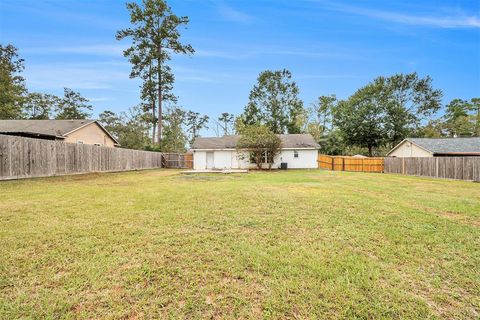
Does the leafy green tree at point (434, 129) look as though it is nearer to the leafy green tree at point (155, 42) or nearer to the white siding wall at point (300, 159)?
the white siding wall at point (300, 159)

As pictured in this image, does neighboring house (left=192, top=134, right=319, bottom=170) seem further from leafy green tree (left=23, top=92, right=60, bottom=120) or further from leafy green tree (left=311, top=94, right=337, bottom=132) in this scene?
leafy green tree (left=23, top=92, right=60, bottom=120)

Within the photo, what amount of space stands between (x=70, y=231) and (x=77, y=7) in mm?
15171

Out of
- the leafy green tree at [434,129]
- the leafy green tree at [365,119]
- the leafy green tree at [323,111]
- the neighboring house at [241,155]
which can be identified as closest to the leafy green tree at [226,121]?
the leafy green tree at [323,111]

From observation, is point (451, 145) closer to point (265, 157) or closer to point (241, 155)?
point (265, 157)

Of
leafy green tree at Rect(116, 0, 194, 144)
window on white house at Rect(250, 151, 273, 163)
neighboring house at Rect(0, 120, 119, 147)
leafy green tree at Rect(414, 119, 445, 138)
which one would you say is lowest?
window on white house at Rect(250, 151, 273, 163)

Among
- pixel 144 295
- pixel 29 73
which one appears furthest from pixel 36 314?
pixel 29 73

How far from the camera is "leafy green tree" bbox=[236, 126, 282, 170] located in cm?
2030

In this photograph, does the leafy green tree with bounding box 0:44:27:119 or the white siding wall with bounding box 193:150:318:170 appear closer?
the white siding wall with bounding box 193:150:318:170

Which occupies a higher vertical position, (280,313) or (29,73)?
(29,73)

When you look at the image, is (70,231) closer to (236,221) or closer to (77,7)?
(236,221)

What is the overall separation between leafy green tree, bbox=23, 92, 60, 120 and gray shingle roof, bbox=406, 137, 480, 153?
48256 mm

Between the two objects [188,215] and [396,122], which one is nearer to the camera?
[188,215]

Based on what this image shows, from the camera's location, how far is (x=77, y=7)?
42.3ft

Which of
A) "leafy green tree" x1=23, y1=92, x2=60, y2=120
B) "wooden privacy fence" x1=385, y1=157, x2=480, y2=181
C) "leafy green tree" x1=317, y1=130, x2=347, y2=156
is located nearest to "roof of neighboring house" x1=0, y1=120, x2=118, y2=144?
"leafy green tree" x1=23, y1=92, x2=60, y2=120
